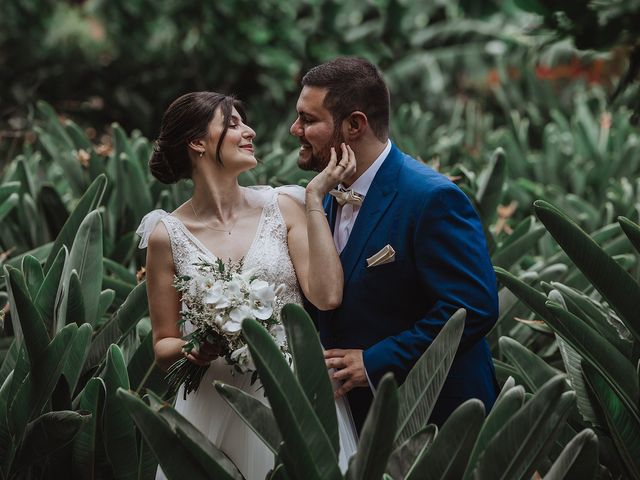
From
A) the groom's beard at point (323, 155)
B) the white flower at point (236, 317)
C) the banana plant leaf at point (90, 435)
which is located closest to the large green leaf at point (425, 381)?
the white flower at point (236, 317)

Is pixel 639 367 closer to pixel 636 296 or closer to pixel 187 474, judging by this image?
pixel 636 296

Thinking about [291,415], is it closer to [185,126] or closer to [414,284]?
[414,284]

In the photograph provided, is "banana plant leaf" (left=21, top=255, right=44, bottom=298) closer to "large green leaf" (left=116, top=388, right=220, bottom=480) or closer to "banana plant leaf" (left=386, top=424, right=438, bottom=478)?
"large green leaf" (left=116, top=388, right=220, bottom=480)

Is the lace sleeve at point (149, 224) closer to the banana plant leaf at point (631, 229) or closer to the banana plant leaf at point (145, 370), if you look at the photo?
the banana plant leaf at point (145, 370)

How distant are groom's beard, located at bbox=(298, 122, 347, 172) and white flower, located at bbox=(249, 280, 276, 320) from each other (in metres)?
0.41

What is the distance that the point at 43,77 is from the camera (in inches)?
480

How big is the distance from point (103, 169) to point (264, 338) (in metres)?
3.28

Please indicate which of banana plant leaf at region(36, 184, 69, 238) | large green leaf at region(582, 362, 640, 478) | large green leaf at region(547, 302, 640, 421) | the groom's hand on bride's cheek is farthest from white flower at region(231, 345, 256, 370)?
banana plant leaf at region(36, 184, 69, 238)

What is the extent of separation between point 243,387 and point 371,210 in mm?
624

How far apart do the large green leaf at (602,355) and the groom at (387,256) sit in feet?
0.76

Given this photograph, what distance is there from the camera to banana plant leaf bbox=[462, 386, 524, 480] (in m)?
2.19

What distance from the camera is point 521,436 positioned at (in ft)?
6.81

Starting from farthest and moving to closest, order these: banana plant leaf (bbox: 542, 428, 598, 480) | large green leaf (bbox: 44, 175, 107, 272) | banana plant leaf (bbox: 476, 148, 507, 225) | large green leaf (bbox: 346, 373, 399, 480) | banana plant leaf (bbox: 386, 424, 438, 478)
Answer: banana plant leaf (bbox: 476, 148, 507, 225) < large green leaf (bbox: 44, 175, 107, 272) < banana plant leaf (bbox: 386, 424, 438, 478) < banana plant leaf (bbox: 542, 428, 598, 480) < large green leaf (bbox: 346, 373, 399, 480)

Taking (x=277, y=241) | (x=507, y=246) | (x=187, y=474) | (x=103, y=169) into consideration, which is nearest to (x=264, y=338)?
(x=187, y=474)
